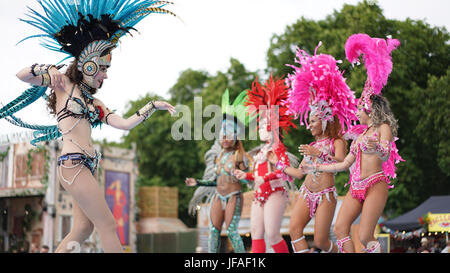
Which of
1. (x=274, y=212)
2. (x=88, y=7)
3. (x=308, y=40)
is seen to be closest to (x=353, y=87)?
(x=308, y=40)

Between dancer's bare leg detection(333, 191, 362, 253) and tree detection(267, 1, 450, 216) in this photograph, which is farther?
tree detection(267, 1, 450, 216)

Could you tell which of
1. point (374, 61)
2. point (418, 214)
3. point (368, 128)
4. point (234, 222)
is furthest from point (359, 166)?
point (418, 214)

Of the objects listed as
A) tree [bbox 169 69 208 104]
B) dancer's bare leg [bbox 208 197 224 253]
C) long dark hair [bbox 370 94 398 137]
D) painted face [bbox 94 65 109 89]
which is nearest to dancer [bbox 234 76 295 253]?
dancer's bare leg [bbox 208 197 224 253]

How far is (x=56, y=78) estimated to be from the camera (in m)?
4.52

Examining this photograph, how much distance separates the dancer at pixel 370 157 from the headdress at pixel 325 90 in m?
0.38

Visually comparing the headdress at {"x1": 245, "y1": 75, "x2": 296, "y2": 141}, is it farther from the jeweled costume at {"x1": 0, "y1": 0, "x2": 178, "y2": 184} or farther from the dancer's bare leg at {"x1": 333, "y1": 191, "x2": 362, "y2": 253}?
the jeweled costume at {"x1": 0, "y1": 0, "x2": 178, "y2": 184}

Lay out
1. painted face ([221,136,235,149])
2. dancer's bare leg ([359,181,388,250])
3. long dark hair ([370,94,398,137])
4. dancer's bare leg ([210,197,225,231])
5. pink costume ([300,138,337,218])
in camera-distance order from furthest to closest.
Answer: painted face ([221,136,235,149])
dancer's bare leg ([210,197,225,231])
pink costume ([300,138,337,218])
long dark hair ([370,94,398,137])
dancer's bare leg ([359,181,388,250])

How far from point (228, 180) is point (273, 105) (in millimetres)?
1215

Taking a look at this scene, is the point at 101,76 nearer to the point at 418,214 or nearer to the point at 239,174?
the point at 239,174

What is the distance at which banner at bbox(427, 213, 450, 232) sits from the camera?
11766 millimetres

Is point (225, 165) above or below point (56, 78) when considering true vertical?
below

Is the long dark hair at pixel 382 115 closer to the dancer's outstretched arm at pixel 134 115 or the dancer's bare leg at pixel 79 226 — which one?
the dancer's outstretched arm at pixel 134 115

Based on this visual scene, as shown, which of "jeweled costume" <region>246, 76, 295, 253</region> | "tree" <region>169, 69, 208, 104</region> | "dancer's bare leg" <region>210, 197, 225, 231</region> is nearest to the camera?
"jeweled costume" <region>246, 76, 295, 253</region>

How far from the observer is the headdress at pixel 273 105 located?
23.5 ft
